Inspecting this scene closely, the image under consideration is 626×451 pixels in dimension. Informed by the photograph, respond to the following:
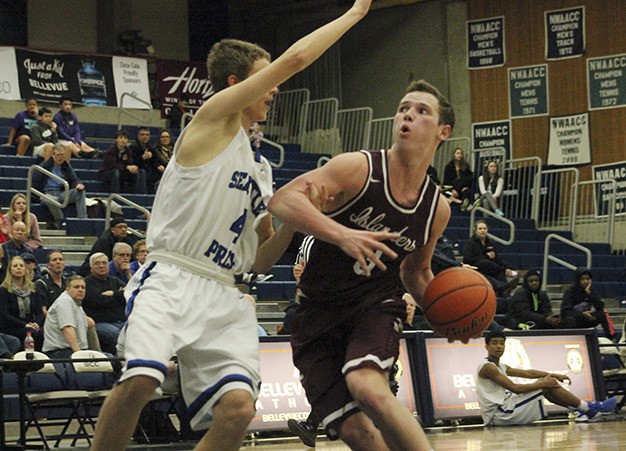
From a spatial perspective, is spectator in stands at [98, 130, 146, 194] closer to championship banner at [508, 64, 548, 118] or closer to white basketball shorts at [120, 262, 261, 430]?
championship banner at [508, 64, 548, 118]

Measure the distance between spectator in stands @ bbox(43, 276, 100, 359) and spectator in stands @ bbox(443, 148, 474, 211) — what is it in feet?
33.9

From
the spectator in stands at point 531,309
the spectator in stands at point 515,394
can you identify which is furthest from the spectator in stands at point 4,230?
the spectator in stands at point 531,309

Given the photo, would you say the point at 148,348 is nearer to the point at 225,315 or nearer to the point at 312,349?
the point at 225,315

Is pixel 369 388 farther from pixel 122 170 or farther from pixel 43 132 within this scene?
pixel 43 132

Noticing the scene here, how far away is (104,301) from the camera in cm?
1248

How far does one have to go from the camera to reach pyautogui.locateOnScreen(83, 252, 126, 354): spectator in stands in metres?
12.3

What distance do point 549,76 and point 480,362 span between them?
38.7 feet

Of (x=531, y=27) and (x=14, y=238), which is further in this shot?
(x=531, y=27)

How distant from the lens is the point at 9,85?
20.9 m

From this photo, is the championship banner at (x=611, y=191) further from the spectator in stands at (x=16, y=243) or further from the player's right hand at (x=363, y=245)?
the player's right hand at (x=363, y=245)

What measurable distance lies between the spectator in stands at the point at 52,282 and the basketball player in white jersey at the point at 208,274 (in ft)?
25.0

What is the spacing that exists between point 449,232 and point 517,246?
4.29ft

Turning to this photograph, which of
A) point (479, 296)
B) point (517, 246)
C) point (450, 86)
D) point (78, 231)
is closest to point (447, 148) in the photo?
point (450, 86)

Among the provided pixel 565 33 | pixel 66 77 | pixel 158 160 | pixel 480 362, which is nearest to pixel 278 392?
pixel 480 362
